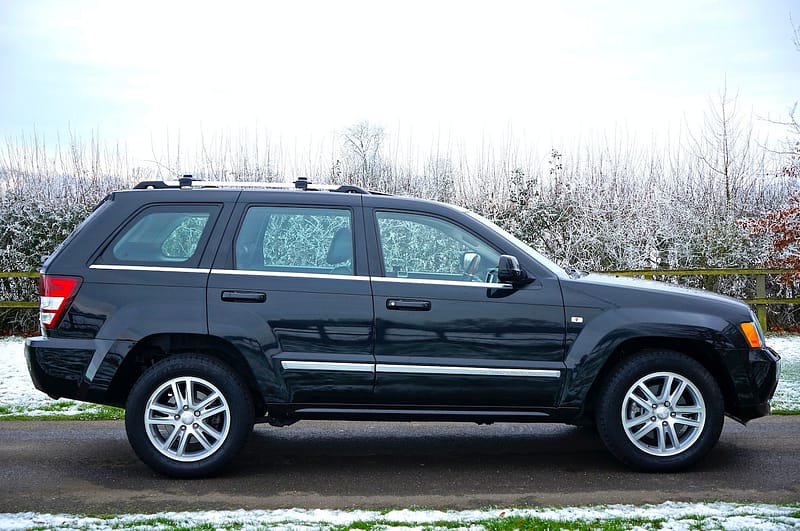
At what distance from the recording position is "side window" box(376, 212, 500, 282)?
18.6 ft

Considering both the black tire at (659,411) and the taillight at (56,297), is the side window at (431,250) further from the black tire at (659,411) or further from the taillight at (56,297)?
the taillight at (56,297)

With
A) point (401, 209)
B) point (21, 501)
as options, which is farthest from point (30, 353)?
point (401, 209)

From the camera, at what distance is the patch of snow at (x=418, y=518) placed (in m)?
4.44

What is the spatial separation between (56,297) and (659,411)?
4089 mm

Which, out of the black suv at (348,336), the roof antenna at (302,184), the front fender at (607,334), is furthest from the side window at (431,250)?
the front fender at (607,334)

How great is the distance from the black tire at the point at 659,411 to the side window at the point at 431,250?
114 cm

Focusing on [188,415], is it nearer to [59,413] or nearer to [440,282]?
[440,282]

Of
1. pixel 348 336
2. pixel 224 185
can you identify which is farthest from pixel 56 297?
pixel 348 336

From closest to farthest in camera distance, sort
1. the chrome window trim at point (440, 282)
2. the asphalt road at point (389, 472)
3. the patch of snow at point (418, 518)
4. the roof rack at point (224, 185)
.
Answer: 1. the patch of snow at point (418, 518)
2. the asphalt road at point (389, 472)
3. the chrome window trim at point (440, 282)
4. the roof rack at point (224, 185)

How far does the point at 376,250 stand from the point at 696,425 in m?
2.46

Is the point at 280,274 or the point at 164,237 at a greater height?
the point at 164,237

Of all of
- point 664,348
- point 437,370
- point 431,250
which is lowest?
point 437,370

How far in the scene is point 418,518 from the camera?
15.1ft

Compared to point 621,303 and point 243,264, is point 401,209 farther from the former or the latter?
point 621,303
